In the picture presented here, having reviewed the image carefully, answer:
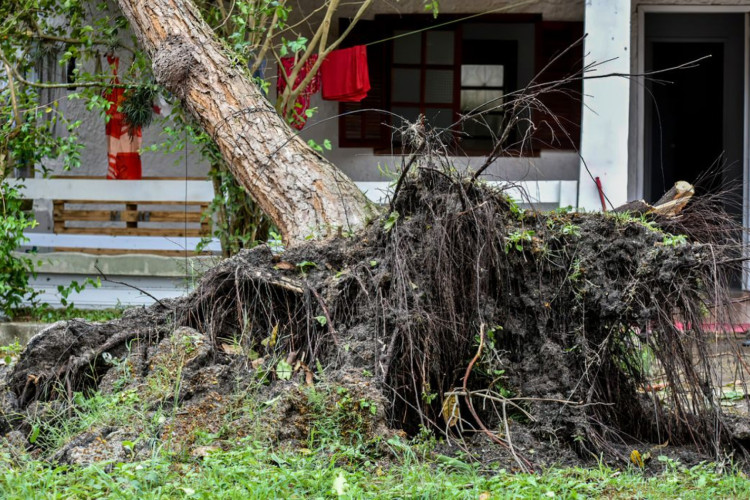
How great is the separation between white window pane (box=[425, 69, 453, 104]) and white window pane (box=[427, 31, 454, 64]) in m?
0.14

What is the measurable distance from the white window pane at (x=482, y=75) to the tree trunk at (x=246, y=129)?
5047 millimetres

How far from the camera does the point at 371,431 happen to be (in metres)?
4.18

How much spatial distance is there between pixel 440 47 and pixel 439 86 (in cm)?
48

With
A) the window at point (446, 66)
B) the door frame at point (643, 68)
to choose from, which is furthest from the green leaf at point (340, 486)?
the door frame at point (643, 68)

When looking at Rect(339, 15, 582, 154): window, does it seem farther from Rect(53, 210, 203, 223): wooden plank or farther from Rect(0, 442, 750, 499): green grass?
Rect(0, 442, 750, 499): green grass

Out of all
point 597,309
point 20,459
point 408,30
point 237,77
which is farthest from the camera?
point 408,30

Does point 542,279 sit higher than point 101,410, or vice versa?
point 542,279

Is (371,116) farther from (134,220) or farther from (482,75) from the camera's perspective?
(134,220)

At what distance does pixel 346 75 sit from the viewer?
909 centimetres

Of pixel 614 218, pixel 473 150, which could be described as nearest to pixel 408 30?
pixel 473 150

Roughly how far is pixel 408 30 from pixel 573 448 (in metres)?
6.70

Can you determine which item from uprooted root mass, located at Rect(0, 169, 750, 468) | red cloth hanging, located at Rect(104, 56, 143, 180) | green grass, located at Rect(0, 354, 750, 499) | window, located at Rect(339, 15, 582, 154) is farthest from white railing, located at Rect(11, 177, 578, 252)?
green grass, located at Rect(0, 354, 750, 499)

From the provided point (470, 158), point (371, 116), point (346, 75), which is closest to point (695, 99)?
point (470, 158)

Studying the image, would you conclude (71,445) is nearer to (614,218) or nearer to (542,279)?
(542,279)
